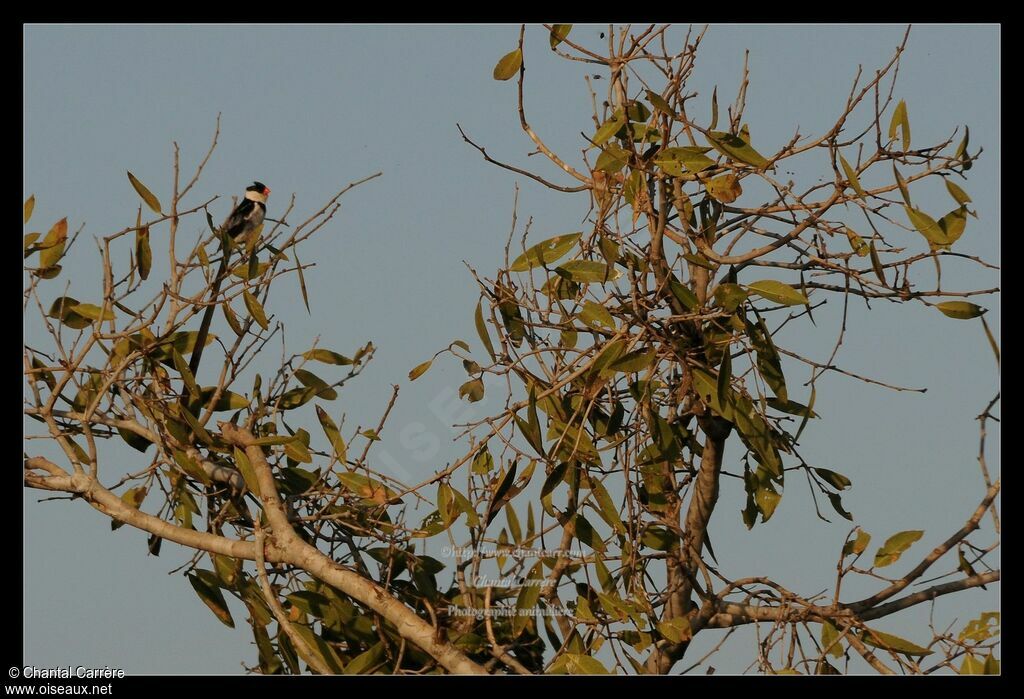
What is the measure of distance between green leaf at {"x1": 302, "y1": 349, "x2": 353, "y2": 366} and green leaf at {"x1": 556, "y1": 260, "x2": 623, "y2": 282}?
70 cm

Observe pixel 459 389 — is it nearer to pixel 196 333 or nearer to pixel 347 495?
pixel 347 495

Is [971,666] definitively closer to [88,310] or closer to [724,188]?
[724,188]

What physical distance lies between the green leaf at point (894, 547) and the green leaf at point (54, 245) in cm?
210

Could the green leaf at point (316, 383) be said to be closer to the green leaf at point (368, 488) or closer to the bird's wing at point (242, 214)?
the green leaf at point (368, 488)

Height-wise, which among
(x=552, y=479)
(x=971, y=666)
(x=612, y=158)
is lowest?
(x=971, y=666)

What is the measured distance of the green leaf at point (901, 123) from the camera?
7.31 ft

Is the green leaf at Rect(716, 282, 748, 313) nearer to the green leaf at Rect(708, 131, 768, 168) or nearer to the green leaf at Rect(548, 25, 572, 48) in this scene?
the green leaf at Rect(708, 131, 768, 168)

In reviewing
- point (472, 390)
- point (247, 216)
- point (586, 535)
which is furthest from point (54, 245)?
point (586, 535)

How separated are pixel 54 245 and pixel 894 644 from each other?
221 centimetres

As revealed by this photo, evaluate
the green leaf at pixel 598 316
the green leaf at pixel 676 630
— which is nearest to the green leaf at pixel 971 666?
the green leaf at pixel 676 630

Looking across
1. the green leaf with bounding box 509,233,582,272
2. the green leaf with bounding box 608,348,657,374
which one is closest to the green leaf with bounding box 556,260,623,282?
the green leaf with bounding box 509,233,582,272

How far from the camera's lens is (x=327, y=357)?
283cm

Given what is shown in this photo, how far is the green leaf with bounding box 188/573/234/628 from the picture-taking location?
8.72 ft
